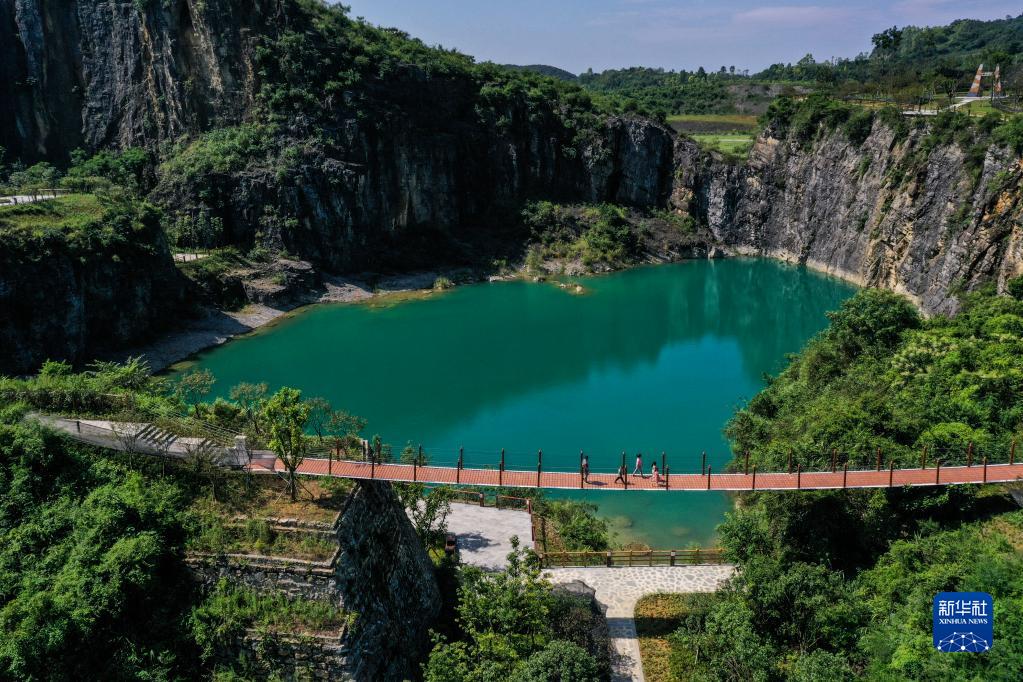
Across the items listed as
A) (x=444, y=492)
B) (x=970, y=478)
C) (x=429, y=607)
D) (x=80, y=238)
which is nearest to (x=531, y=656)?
(x=429, y=607)

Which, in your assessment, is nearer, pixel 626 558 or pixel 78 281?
pixel 626 558

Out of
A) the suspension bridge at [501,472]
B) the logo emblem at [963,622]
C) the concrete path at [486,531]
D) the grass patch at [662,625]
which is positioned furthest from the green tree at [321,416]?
the logo emblem at [963,622]

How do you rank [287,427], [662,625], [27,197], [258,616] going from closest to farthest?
[258,616] → [287,427] → [662,625] → [27,197]

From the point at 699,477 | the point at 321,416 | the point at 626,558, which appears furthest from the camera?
the point at 321,416

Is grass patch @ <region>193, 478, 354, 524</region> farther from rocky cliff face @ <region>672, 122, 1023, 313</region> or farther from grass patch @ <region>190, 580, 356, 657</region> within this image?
rocky cliff face @ <region>672, 122, 1023, 313</region>

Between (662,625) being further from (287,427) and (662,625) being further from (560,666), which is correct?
(287,427)

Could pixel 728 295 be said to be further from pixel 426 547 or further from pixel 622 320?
pixel 426 547

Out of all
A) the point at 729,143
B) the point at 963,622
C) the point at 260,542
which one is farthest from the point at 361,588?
the point at 729,143

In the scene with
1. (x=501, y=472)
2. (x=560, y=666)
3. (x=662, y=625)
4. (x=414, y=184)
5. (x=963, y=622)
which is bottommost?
(x=662, y=625)
